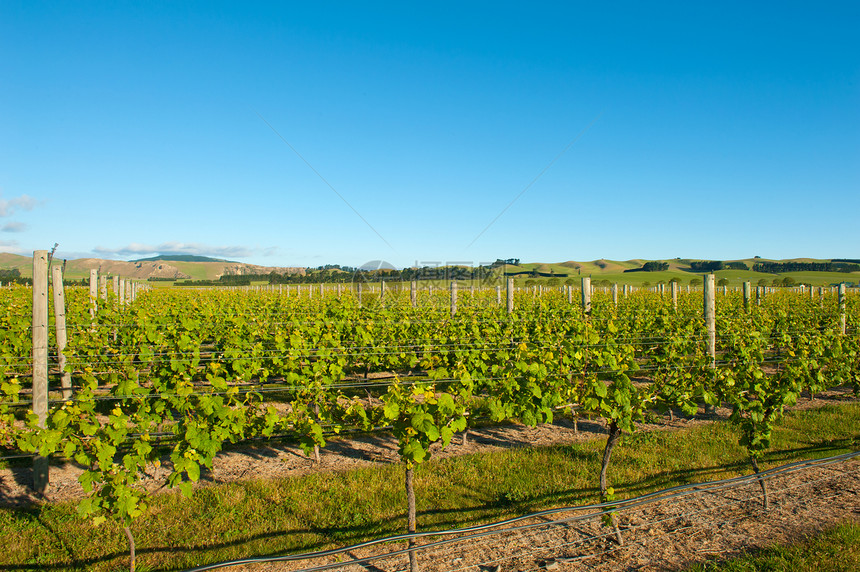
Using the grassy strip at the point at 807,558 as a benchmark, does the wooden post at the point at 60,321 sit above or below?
above

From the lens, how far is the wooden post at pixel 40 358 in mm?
4613

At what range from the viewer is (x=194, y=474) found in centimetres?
354

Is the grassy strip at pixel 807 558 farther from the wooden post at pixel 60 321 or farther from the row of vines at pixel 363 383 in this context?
the wooden post at pixel 60 321

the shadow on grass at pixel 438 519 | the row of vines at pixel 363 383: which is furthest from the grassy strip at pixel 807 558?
the shadow on grass at pixel 438 519

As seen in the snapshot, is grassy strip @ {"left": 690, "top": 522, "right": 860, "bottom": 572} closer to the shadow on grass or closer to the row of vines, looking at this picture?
the row of vines

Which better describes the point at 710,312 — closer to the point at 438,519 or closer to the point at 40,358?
the point at 438,519

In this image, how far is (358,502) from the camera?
454cm

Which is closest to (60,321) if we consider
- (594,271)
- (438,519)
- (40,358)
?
(40,358)

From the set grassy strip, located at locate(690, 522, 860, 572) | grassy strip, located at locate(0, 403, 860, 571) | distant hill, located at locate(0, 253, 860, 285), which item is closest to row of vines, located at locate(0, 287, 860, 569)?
grassy strip, located at locate(0, 403, 860, 571)

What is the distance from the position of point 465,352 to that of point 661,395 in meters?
2.36

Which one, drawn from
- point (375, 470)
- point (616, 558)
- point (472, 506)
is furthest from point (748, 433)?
point (375, 470)

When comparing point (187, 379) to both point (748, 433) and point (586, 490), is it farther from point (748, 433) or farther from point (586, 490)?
point (748, 433)

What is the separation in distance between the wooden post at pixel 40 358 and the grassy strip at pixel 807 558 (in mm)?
5803

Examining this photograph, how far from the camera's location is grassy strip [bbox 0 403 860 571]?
379 cm
